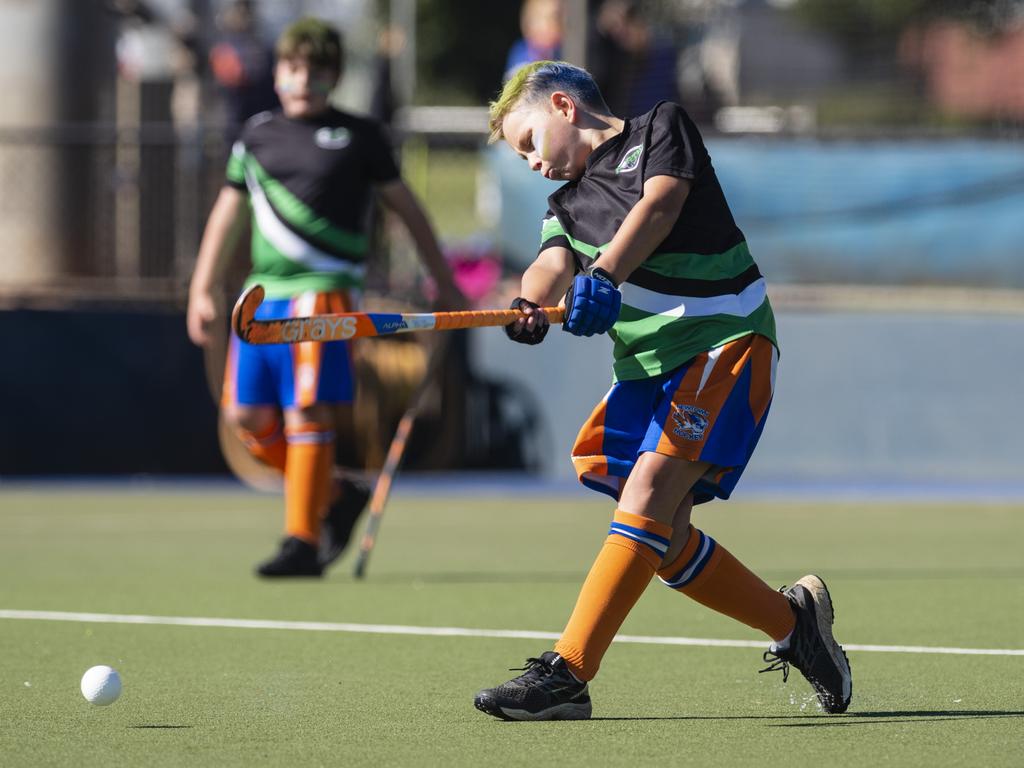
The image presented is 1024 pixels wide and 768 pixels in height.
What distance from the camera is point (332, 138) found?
8273 mm

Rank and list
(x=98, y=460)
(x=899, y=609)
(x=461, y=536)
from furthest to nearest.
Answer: (x=98, y=460) → (x=461, y=536) → (x=899, y=609)

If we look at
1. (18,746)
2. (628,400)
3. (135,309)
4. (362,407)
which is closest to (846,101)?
(362,407)

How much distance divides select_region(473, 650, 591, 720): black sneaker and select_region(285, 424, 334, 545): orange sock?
3190mm

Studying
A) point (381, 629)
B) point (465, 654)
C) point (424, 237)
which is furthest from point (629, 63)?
point (465, 654)

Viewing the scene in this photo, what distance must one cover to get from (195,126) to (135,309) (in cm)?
143

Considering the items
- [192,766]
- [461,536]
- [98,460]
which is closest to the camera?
[192,766]

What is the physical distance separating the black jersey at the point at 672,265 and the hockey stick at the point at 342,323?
36cm

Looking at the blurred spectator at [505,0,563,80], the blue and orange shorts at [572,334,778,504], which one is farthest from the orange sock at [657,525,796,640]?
the blurred spectator at [505,0,563,80]

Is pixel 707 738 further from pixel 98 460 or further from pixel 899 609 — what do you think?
pixel 98 460

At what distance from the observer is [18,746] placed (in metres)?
4.61

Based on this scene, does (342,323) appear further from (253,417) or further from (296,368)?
(253,417)

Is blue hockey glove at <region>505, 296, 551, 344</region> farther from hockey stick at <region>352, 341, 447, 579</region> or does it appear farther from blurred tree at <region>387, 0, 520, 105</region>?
blurred tree at <region>387, 0, 520, 105</region>

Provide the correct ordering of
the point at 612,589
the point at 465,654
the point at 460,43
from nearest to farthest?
the point at 612,589 < the point at 465,654 < the point at 460,43

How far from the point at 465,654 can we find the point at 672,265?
1682 millimetres
